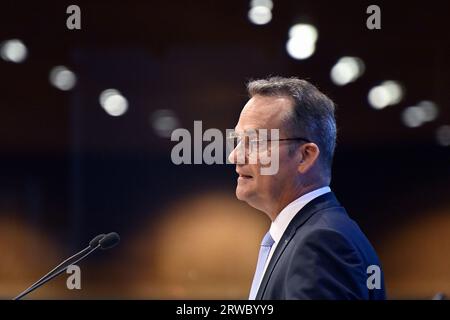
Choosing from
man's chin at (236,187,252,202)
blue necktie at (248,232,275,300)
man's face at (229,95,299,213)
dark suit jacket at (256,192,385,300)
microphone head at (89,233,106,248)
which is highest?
man's face at (229,95,299,213)

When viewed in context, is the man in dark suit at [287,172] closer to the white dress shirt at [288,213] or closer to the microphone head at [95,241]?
the white dress shirt at [288,213]

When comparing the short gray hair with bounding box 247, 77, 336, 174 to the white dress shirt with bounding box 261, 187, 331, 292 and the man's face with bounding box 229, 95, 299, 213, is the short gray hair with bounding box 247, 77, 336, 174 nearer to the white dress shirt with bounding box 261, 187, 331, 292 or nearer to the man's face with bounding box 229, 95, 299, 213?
the man's face with bounding box 229, 95, 299, 213

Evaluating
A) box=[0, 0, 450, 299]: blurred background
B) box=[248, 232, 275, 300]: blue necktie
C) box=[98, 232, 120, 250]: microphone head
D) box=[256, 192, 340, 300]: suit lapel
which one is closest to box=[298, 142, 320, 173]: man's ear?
box=[256, 192, 340, 300]: suit lapel

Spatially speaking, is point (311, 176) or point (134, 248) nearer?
point (311, 176)

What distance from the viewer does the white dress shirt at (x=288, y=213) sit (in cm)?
151

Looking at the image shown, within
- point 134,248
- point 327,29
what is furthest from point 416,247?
point 134,248

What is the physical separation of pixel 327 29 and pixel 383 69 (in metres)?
0.37

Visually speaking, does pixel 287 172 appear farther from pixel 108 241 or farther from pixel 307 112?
pixel 108 241

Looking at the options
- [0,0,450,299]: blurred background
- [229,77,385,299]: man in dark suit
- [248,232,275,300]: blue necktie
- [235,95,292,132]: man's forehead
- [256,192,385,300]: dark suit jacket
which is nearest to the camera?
[256,192,385,300]: dark suit jacket

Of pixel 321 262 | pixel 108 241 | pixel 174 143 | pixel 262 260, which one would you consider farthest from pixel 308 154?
pixel 174 143

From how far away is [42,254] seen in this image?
3.11 meters

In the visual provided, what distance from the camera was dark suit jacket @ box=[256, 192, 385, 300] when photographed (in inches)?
47.4

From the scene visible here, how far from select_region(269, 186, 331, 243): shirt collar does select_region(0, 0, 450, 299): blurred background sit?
1.46 m

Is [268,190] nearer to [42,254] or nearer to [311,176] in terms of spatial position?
[311,176]
